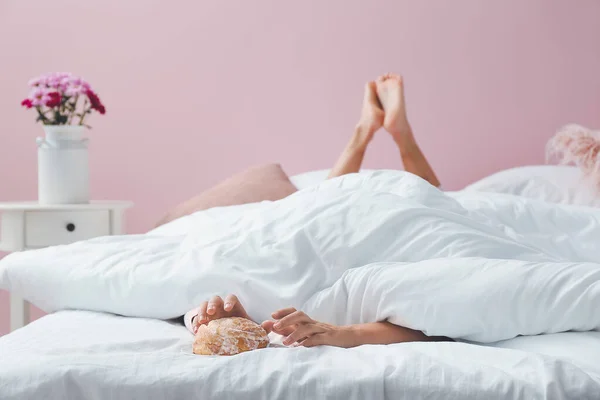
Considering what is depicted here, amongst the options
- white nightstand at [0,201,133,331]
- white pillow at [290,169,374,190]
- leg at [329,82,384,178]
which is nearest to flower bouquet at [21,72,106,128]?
white nightstand at [0,201,133,331]

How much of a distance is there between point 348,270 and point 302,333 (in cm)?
26

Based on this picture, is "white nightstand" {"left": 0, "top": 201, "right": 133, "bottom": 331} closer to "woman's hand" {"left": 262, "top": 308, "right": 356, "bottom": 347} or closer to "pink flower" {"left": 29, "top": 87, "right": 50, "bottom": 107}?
"pink flower" {"left": 29, "top": 87, "right": 50, "bottom": 107}

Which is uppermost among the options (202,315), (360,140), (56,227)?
(360,140)

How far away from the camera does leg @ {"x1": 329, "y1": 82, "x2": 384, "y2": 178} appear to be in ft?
7.76

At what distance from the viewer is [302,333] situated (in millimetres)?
1047

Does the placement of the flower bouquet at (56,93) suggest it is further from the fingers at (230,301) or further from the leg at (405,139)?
the fingers at (230,301)

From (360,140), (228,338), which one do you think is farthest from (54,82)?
(228,338)

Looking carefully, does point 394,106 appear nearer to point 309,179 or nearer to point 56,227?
point 309,179

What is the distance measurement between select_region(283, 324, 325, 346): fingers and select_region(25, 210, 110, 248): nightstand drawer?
1.47 meters

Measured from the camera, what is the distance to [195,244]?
4.83 feet

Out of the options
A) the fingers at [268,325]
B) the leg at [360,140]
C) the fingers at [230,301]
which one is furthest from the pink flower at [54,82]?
the fingers at [268,325]

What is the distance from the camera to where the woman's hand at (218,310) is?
3.91 feet

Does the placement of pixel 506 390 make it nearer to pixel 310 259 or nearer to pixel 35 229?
pixel 310 259

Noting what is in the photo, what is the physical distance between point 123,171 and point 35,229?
61cm
